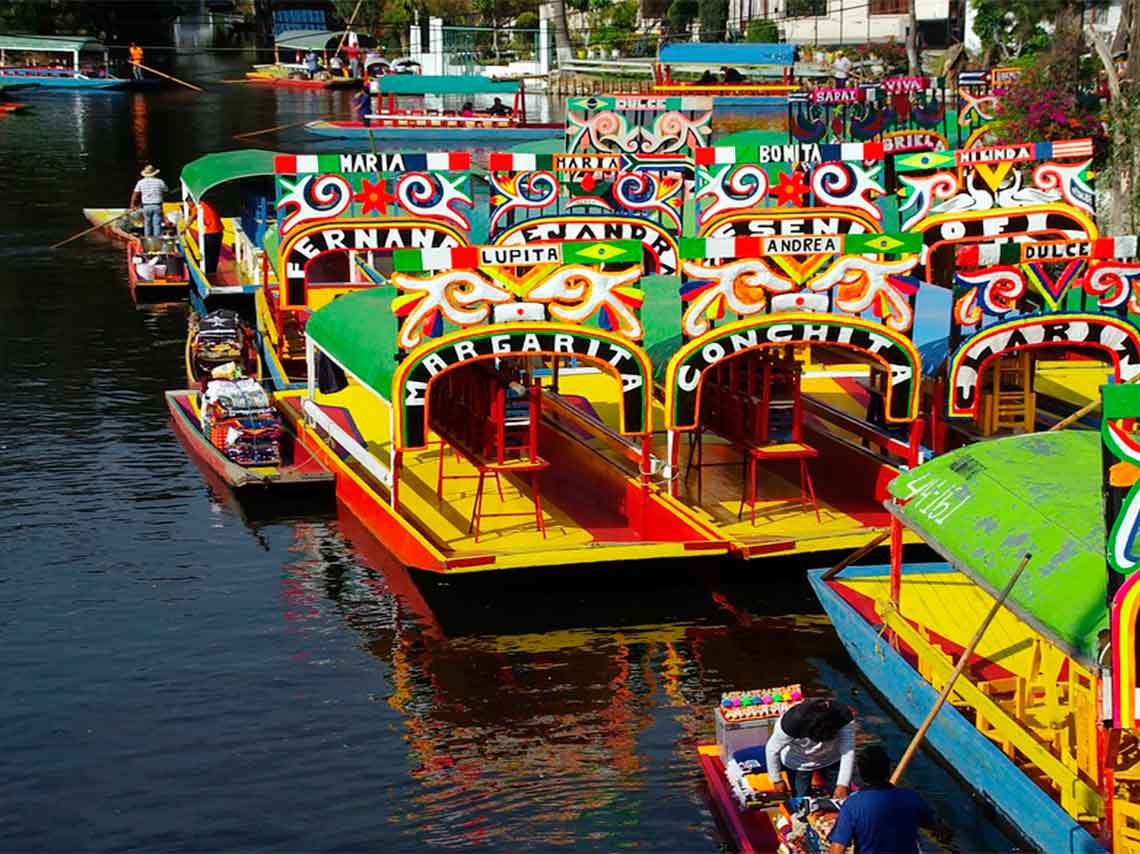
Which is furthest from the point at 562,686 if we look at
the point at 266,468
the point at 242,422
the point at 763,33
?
the point at 763,33

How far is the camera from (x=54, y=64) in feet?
341

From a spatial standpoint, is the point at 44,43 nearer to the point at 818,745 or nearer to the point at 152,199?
the point at 152,199

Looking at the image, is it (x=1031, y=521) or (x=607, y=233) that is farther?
(x=607, y=233)

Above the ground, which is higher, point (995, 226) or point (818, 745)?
point (995, 226)

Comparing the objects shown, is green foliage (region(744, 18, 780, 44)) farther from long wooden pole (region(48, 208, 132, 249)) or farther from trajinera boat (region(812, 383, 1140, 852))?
trajinera boat (region(812, 383, 1140, 852))

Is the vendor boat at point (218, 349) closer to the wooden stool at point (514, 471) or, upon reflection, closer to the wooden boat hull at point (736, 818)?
the wooden stool at point (514, 471)

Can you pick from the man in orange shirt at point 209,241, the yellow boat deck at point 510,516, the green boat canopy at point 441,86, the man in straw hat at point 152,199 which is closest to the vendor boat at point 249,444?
the yellow boat deck at point 510,516

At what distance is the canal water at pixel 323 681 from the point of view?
16828 millimetres

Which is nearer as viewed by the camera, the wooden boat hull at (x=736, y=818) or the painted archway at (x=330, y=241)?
the wooden boat hull at (x=736, y=818)

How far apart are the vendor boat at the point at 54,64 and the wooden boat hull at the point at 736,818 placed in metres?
89.0

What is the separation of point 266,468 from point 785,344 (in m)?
8.40

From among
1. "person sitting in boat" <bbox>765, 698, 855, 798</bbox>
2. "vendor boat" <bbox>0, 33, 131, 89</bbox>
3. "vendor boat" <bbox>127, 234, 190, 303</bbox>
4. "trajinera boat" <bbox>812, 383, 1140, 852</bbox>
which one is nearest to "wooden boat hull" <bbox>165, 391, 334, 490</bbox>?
"trajinera boat" <bbox>812, 383, 1140, 852</bbox>

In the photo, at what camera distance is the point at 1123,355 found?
2212cm

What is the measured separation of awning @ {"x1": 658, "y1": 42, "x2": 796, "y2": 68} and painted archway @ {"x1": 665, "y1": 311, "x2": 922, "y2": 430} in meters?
53.8
